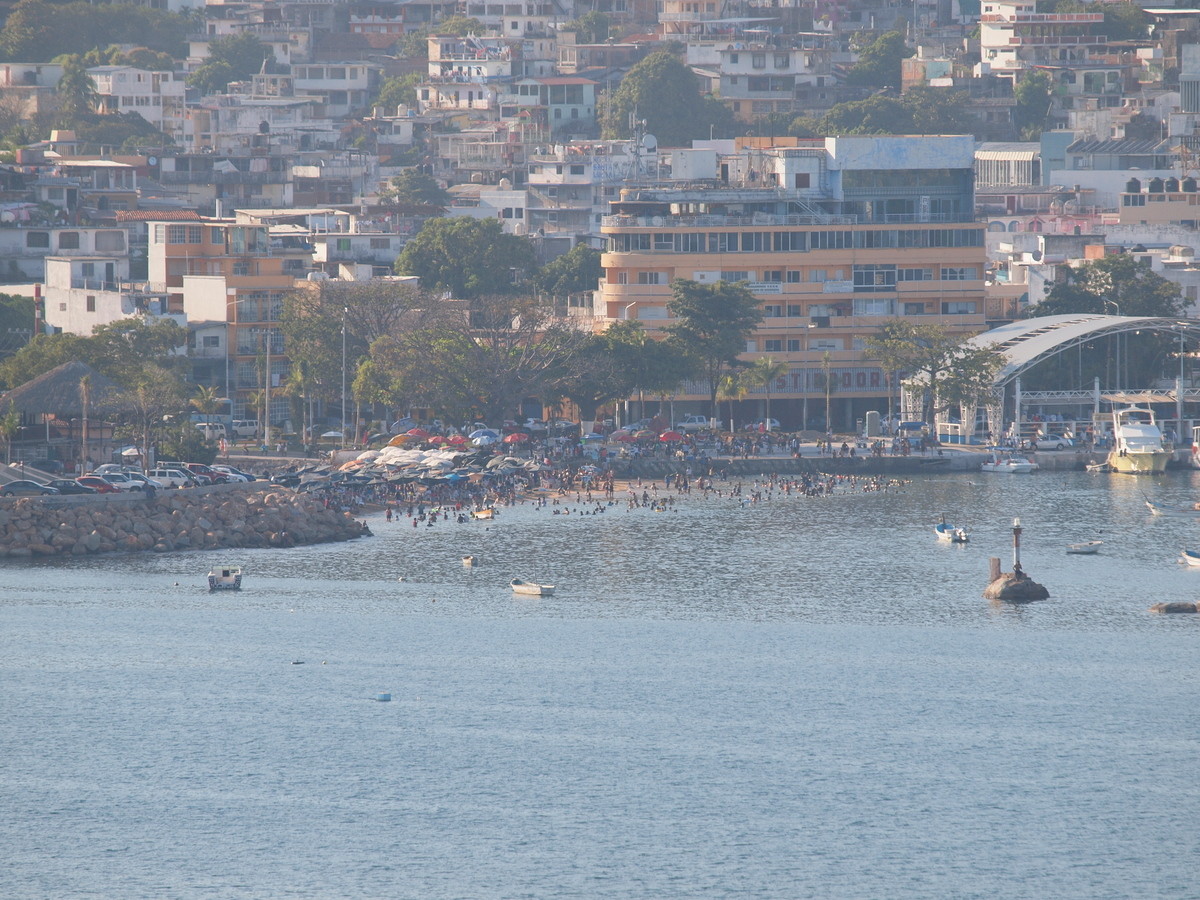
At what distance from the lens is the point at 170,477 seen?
91562 mm

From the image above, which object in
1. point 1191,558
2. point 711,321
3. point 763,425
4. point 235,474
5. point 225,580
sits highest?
point 711,321

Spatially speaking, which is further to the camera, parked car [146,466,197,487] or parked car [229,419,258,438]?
parked car [229,419,258,438]

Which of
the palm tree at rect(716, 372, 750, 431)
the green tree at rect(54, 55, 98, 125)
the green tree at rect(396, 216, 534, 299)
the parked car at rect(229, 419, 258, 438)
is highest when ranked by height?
the green tree at rect(54, 55, 98, 125)

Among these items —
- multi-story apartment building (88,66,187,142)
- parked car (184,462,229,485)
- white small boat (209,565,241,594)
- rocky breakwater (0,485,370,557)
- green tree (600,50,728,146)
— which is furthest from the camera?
green tree (600,50,728,146)

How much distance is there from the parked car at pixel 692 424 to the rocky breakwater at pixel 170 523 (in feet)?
86.4

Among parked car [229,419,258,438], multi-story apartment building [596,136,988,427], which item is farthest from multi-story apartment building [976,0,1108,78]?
parked car [229,419,258,438]

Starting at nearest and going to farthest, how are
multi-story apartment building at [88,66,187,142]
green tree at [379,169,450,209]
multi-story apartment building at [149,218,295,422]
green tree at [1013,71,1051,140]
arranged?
multi-story apartment building at [149,218,295,422], green tree at [379,169,450,209], multi-story apartment building at [88,66,187,142], green tree at [1013,71,1051,140]

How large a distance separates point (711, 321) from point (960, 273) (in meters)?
16.2

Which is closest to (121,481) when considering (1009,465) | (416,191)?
(1009,465)

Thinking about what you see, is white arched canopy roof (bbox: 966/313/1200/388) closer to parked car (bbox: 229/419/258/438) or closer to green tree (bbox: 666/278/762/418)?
green tree (bbox: 666/278/762/418)

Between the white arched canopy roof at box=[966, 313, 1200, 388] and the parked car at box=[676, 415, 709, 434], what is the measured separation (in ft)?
47.1

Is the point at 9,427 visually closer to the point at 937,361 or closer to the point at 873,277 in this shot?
the point at 937,361

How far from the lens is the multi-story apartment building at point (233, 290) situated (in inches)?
4520

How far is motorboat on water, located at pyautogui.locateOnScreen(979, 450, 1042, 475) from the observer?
352 feet
